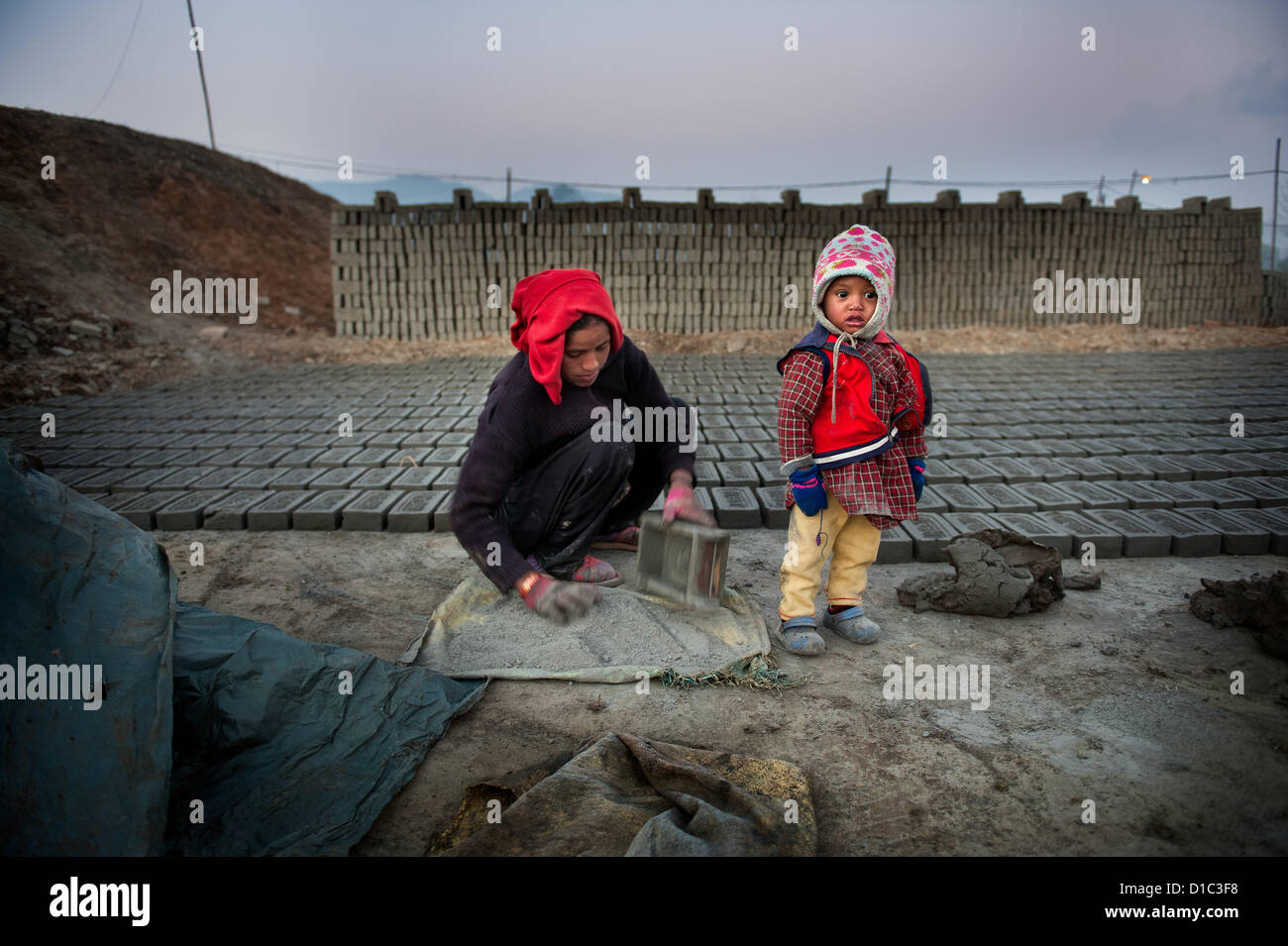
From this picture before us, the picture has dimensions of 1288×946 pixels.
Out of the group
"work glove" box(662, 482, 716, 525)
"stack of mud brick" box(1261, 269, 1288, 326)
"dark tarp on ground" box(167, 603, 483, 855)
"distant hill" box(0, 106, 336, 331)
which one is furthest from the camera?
"stack of mud brick" box(1261, 269, 1288, 326)

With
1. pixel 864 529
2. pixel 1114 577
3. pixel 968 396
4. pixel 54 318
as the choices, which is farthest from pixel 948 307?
pixel 54 318

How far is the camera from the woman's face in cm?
263

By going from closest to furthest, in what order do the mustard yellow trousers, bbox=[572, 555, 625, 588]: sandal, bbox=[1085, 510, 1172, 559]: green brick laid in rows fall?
the mustard yellow trousers → bbox=[572, 555, 625, 588]: sandal → bbox=[1085, 510, 1172, 559]: green brick laid in rows

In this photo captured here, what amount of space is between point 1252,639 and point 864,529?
1.40m

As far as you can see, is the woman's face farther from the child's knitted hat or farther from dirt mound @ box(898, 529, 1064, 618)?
dirt mound @ box(898, 529, 1064, 618)

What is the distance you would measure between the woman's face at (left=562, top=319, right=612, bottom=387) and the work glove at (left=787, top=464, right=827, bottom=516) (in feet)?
2.69

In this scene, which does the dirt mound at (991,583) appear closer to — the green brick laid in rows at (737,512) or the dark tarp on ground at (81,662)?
the green brick laid in rows at (737,512)

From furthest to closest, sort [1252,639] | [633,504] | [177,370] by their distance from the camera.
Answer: [177,370]
[633,504]
[1252,639]

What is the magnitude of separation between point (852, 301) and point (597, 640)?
148 cm

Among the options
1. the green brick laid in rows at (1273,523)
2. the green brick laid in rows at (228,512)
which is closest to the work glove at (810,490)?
the green brick laid in rows at (1273,523)

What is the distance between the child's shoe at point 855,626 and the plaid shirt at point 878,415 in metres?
0.36

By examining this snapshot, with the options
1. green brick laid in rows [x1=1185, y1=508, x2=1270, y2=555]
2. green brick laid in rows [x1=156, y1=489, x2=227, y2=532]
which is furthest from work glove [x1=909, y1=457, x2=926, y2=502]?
green brick laid in rows [x1=156, y1=489, x2=227, y2=532]
